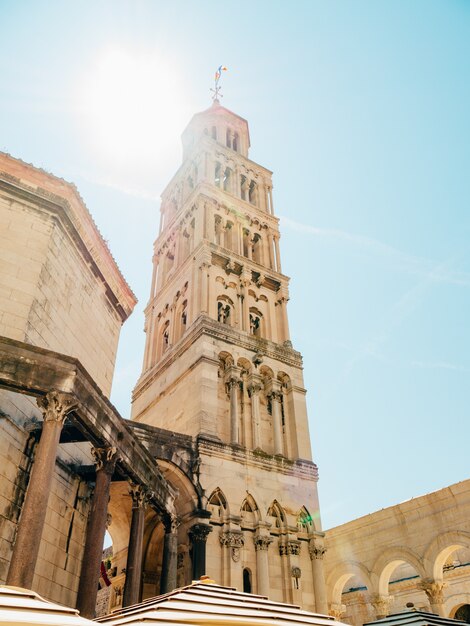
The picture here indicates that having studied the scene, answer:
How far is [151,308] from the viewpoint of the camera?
109 feet

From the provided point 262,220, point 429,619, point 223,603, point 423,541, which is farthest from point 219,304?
point 223,603

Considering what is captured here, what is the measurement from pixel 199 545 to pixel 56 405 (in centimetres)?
1090

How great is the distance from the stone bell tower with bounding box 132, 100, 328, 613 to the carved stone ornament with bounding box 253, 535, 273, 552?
0.04 m

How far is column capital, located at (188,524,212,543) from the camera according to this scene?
18.7 meters

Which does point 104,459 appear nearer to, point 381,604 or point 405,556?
point 405,556

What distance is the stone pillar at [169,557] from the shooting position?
15.5 meters

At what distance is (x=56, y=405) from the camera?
34.2 ft

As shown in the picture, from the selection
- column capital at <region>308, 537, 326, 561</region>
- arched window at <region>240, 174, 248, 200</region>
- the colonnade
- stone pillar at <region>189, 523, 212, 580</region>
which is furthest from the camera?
arched window at <region>240, 174, 248, 200</region>

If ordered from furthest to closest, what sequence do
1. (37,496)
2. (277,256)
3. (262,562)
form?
(277,256) < (262,562) < (37,496)

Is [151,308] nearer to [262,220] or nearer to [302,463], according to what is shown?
[262,220]

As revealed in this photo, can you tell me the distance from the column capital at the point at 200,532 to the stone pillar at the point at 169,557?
97.9 inches

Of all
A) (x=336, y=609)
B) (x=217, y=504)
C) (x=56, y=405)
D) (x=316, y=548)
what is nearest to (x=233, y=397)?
(x=217, y=504)

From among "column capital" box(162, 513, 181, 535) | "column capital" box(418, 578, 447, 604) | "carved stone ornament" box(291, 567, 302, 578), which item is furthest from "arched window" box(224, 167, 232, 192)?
"column capital" box(418, 578, 447, 604)

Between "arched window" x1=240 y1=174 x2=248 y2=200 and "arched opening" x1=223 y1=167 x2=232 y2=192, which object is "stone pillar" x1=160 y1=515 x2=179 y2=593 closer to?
"arched opening" x1=223 y1=167 x2=232 y2=192
